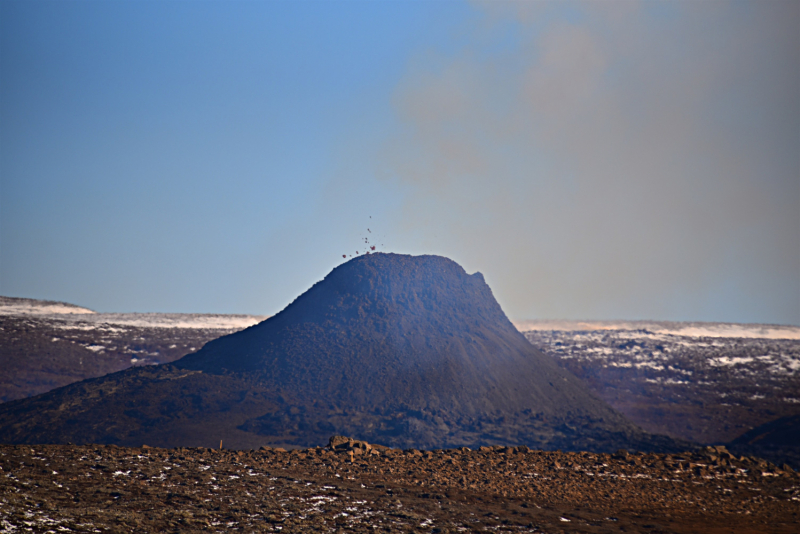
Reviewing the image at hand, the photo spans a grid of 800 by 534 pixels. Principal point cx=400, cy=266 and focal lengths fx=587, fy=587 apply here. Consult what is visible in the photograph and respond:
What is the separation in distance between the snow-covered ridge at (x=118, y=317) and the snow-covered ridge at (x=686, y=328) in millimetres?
46215

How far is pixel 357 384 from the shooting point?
24297 mm

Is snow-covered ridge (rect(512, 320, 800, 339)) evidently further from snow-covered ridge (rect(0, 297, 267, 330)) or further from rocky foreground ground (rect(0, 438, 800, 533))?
rocky foreground ground (rect(0, 438, 800, 533))

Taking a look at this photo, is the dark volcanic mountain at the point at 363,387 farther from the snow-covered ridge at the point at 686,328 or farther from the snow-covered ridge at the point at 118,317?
the snow-covered ridge at the point at 686,328

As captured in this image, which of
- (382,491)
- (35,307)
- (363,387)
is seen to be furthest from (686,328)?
(382,491)

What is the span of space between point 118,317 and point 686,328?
3711 inches

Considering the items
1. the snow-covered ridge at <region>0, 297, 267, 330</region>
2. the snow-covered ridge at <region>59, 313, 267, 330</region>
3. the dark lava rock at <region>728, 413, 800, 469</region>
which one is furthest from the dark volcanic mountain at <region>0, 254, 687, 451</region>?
the snow-covered ridge at <region>59, 313, 267, 330</region>

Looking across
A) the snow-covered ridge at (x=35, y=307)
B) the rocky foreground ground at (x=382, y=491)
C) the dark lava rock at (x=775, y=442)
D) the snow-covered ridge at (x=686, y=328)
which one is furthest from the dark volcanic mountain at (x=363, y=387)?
the snow-covered ridge at (x=686, y=328)

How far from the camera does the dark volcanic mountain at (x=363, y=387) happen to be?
21.4 metres

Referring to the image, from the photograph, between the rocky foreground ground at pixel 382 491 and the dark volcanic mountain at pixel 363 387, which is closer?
the rocky foreground ground at pixel 382 491

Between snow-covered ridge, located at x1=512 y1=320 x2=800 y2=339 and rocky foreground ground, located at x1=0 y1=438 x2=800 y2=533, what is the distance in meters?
74.7

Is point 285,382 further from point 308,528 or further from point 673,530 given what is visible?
point 673,530

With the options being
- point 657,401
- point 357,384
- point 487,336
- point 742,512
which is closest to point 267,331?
point 357,384

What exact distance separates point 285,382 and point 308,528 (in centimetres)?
1491

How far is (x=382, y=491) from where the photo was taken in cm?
1273
